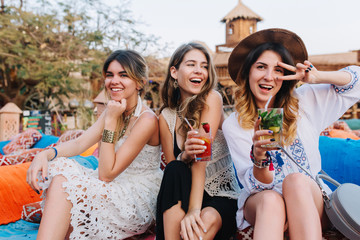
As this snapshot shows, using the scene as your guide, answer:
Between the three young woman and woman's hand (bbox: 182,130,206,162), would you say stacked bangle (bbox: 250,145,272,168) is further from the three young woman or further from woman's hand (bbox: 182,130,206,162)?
woman's hand (bbox: 182,130,206,162)

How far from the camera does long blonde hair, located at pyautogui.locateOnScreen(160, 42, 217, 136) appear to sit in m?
2.38

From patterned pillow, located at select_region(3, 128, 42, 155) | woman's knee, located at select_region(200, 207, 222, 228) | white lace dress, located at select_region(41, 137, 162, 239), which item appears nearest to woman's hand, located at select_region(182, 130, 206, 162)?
woman's knee, located at select_region(200, 207, 222, 228)

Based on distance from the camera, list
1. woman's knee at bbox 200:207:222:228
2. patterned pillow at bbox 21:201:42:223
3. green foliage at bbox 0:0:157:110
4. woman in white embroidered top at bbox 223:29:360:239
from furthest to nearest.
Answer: green foliage at bbox 0:0:157:110 < patterned pillow at bbox 21:201:42:223 < woman's knee at bbox 200:207:222:228 < woman in white embroidered top at bbox 223:29:360:239

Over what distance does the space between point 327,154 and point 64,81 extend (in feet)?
31.8

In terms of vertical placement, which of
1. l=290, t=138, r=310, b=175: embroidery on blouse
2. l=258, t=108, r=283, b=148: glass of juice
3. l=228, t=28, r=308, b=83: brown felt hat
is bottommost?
l=290, t=138, r=310, b=175: embroidery on blouse

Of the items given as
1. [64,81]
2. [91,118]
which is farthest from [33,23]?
[91,118]

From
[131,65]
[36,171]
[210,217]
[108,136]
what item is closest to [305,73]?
[210,217]

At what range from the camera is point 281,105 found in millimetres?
2291

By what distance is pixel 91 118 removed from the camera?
9.91m

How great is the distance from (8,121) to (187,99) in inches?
242

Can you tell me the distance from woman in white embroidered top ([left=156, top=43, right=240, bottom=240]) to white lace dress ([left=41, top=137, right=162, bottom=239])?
261 millimetres

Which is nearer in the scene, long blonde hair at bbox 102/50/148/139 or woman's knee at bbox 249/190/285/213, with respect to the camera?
woman's knee at bbox 249/190/285/213

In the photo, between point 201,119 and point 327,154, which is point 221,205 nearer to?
point 201,119

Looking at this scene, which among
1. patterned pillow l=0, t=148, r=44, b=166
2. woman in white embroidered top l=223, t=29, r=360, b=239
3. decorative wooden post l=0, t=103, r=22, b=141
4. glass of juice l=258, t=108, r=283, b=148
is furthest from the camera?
decorative wooden post l=0, t=103, r=22, b=141
